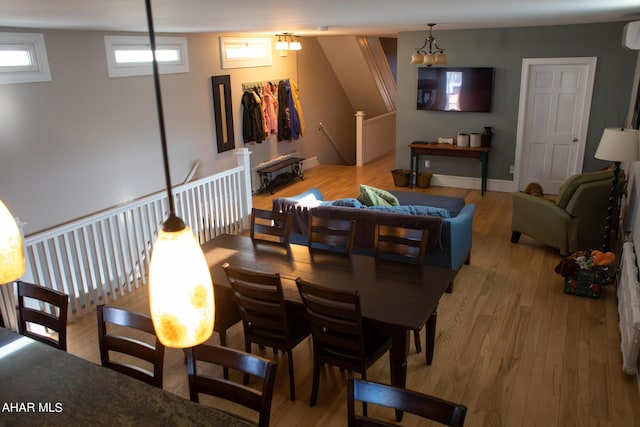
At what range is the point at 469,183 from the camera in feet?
27.2

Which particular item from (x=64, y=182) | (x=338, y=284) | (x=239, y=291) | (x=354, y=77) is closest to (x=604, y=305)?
(x=338, y=284)

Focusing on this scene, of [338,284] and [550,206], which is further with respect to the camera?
[550,206]

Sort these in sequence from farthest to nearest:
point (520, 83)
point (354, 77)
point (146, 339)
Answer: point (354, 77) < point (520, 83) < point (146, 339)

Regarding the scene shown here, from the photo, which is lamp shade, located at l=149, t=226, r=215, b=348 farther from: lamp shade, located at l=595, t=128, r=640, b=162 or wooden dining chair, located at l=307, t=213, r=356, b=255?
lamp shade, located at l=595, t=128, r=640, b=162

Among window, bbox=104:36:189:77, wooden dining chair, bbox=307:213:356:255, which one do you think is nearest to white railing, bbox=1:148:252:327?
window, bbox=104:36:189:77

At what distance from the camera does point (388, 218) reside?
467cm

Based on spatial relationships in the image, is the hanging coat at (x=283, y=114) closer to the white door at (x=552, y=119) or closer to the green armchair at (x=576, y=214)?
the white door at (x=552, y=119)

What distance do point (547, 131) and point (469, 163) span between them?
1.27 m

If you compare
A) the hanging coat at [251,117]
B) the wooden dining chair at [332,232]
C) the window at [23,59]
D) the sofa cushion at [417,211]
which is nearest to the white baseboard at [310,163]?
the hanging coat at [251,117]

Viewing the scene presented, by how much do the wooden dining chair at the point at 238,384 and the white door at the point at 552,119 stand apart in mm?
6718

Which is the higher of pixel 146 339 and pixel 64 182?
pixel 64 182

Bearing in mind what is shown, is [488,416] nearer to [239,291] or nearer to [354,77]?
[239,291]

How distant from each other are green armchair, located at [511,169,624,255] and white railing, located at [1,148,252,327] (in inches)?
138

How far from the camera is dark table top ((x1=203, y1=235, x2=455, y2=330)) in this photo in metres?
2.96
